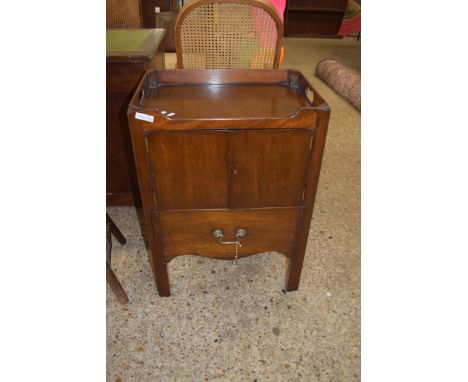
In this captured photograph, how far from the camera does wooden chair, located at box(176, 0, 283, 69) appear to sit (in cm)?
146

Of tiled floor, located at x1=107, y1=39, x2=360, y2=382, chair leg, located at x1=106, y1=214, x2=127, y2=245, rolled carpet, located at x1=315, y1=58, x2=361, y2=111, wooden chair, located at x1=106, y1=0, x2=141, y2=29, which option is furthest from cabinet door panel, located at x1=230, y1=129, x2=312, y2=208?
rolled carpet, located at x1=315, y1=58, x2=361, y2=111

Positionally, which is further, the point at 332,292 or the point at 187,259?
the point at 187,259

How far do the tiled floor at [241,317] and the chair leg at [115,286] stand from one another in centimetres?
3

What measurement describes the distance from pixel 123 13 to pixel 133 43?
0.67 m

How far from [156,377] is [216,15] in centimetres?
145

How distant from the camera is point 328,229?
69.7 inches

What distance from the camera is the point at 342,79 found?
3502mm

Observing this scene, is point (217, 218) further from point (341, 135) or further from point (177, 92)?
point (341, 135)

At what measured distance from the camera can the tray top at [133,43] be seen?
141 centimetres

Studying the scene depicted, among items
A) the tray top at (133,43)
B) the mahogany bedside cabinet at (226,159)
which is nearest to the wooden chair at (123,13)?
the tray top at (133,43)

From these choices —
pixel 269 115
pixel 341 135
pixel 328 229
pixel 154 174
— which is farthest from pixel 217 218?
pixel 341 135

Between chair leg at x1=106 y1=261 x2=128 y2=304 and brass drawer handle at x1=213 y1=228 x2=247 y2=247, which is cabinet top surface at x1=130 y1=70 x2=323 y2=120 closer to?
brass drawer handle at x1=213 y1=228 x2=247 y2=247

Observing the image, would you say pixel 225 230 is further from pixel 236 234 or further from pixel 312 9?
pixel 312 9

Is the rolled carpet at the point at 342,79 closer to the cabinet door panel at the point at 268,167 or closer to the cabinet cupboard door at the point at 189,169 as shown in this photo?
the cabinet door panel at the point at 268,167
